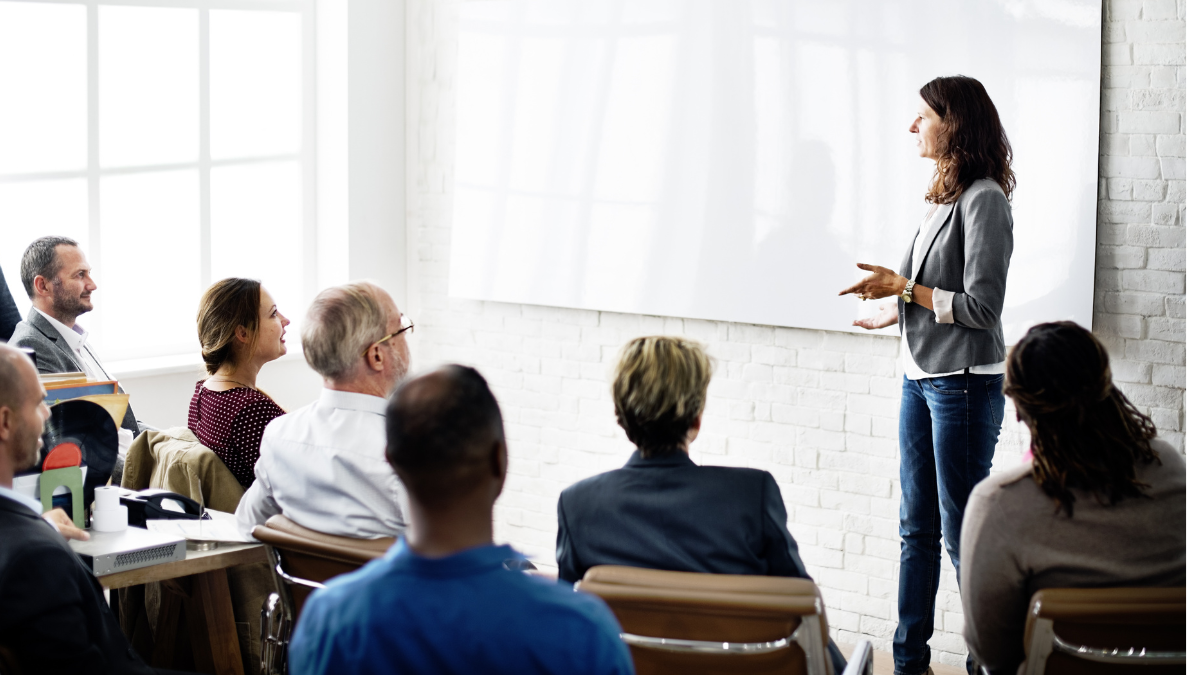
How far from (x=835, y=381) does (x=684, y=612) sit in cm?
243

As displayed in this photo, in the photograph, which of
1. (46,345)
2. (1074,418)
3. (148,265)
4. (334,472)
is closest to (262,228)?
(148,265)

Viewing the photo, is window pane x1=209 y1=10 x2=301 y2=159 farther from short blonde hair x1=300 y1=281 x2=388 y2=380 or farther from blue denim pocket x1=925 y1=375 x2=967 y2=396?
blue denim pocket x1=925 y1=375 x2=967 y2=396

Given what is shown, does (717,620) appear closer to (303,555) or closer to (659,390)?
(659,390)

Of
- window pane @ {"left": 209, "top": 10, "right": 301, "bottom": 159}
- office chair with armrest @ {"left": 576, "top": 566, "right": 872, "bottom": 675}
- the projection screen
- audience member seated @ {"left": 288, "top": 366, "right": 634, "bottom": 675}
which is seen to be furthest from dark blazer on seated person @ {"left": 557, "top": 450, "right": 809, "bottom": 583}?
window pane @ {"left": 209, "top": 10, "right": 301, "bottom": 159}

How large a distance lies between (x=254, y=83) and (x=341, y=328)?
2909mm

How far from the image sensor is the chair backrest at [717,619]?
175 centimetres

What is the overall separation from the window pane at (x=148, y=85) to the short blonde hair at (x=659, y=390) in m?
3.30

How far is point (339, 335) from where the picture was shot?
102 inches

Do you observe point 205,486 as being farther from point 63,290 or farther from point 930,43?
point 930,43

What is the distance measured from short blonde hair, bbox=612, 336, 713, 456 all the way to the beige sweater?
0.51 m

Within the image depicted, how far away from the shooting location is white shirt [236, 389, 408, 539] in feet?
7.67

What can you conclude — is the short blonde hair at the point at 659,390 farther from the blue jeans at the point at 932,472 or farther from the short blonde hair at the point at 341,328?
the blue jeans at the point at 932,472

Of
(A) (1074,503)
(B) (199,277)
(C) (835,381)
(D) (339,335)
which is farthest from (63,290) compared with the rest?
(A) (1074,503)

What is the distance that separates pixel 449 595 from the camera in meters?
1.25
